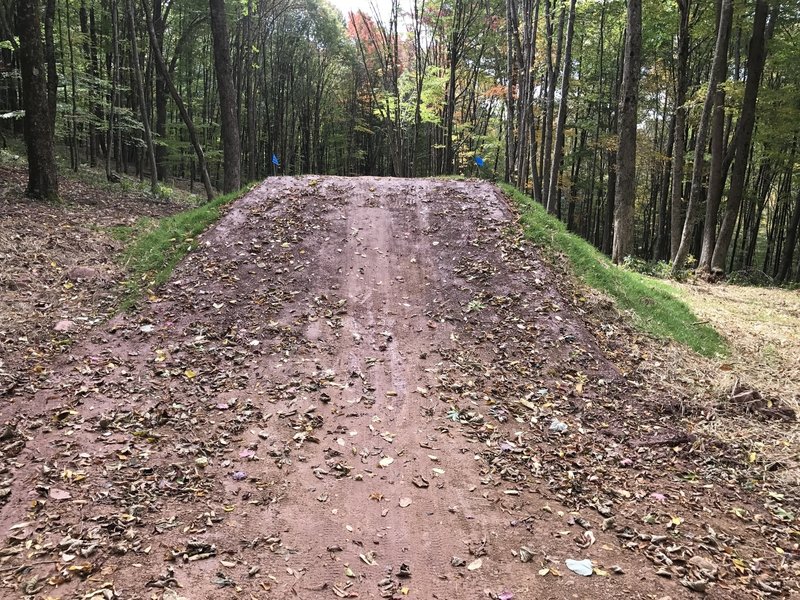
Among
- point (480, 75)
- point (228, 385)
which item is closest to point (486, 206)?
point (228, 385)

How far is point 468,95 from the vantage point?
26469 mm

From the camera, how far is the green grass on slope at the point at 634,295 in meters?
6.83

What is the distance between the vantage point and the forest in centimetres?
1171

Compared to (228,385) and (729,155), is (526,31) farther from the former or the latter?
(228,385)

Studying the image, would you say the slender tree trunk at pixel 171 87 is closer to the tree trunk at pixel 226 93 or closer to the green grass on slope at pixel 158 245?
the tree trunk at pixel 226 93

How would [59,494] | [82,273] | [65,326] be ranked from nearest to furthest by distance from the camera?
1. [59,494]
2. [65,326]
3. [82,273]

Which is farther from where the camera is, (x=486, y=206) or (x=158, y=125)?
(x=158, y=125)

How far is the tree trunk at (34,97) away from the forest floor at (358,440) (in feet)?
7.98

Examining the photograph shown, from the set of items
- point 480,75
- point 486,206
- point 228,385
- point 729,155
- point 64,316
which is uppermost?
point 480,75

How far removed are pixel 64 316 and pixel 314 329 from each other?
2.92 meters

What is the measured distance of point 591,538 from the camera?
3410 mm

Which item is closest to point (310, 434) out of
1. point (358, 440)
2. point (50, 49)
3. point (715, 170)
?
point (358, 440)

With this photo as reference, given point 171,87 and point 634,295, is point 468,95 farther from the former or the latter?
point 634,295

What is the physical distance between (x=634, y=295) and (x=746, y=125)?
8360mm
